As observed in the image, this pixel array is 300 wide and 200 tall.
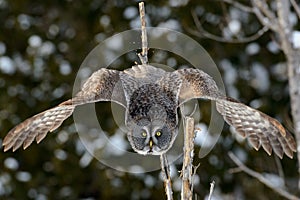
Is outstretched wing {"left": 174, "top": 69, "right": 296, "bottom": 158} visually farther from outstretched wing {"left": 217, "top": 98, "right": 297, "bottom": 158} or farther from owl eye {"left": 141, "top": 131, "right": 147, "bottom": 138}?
owl eye {"left": 141, "top": 131, "right": 147, "bottom": 138}

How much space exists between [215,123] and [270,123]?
3500 mm

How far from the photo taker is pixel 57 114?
4016 millimetres

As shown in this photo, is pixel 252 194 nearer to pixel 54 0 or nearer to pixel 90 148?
pixel 90 148

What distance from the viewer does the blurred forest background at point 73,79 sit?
802cm

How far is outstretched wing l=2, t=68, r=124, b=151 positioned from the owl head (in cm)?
28

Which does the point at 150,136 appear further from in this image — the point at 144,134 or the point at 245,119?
the point at 245,119

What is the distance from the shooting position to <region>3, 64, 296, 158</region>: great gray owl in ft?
12.1

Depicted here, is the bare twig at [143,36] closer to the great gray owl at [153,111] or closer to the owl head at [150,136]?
the great gray owl at [153,111]

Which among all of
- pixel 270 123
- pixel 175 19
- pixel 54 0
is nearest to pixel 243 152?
pixel 175 19

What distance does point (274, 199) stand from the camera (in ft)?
26.1

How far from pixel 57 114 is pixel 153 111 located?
584 mm

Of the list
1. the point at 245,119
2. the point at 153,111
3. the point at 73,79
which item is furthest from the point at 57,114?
the point at 73,79

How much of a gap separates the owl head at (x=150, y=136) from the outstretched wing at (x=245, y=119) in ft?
1.00

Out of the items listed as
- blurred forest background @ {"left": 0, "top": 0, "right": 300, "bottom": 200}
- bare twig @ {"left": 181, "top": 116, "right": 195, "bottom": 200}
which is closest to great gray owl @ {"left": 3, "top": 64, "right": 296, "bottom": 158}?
bare twig @ {"left": 181, "top": 116, "right": 195, "bottom": 200}
